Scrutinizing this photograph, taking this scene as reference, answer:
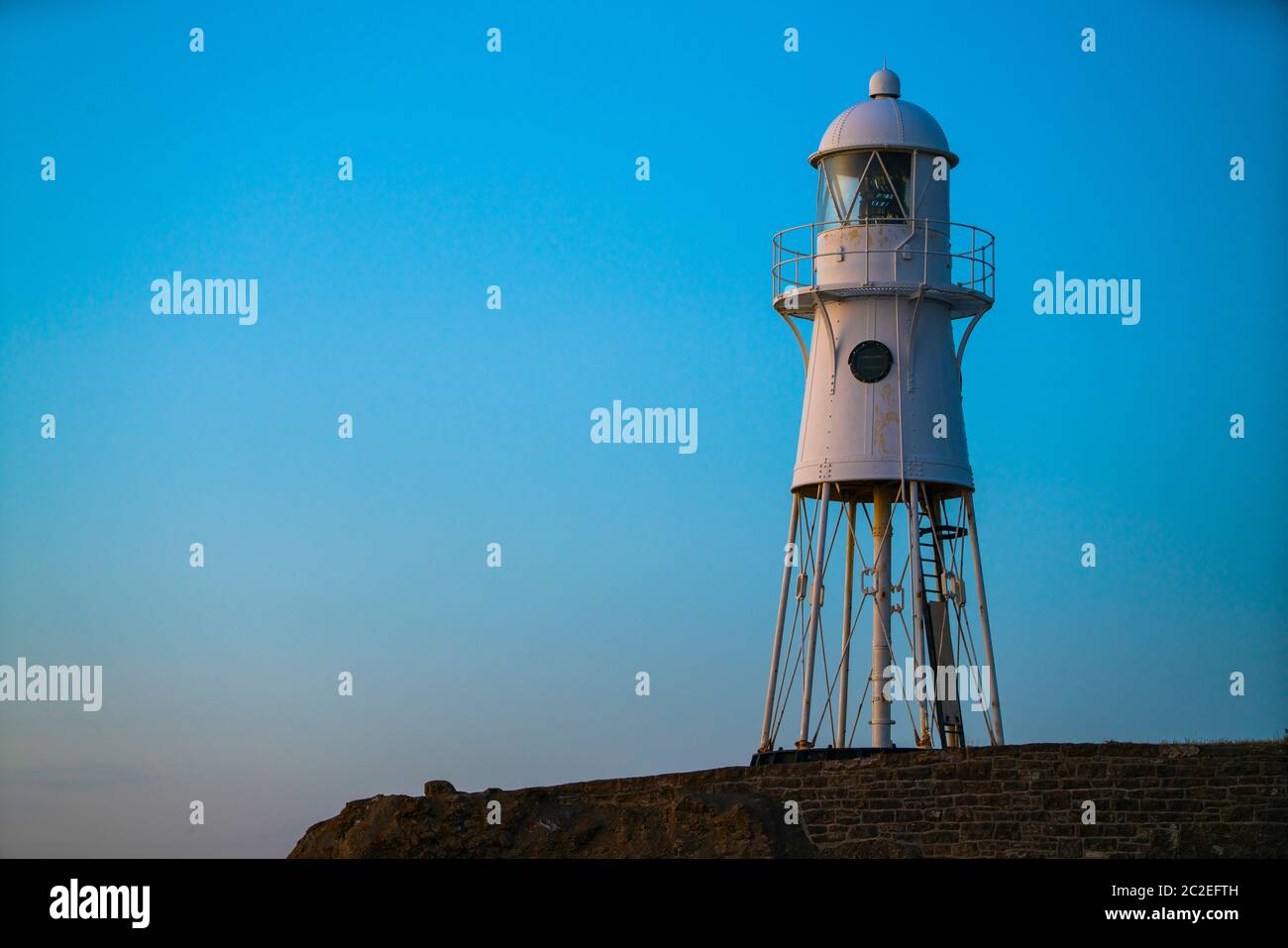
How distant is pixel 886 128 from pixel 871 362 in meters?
4.03

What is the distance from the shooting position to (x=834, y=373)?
41.3m

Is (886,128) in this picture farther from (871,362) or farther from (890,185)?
(871,362)

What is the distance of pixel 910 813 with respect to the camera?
110ft

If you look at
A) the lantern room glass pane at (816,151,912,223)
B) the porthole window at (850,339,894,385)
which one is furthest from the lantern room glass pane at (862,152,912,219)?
the porthole window at (850,339,894,385)

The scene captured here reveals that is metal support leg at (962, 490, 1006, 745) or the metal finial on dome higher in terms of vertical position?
the metal finial on dome

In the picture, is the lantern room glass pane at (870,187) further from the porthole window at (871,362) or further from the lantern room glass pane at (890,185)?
the porthole window at (871,362)

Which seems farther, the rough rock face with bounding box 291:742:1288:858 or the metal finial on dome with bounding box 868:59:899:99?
the metal finial on dome with bounding box 868:59:899:99

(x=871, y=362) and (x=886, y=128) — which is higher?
(x=886, y=128)

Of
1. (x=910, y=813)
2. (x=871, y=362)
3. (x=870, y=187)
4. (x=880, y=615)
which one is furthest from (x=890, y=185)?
(x=910, y=813)

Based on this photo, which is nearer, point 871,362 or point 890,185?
point 871,362

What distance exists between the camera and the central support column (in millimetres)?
40188

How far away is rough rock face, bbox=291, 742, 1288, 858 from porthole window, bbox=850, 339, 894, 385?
8618 millimetres

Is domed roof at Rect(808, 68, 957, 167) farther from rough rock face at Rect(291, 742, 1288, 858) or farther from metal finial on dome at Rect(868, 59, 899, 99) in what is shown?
rough rock face at Rect(291, 742, 1288, 858)
